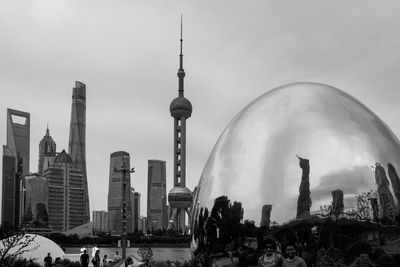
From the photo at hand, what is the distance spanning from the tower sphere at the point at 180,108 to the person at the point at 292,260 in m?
142

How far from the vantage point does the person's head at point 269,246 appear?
6.40m

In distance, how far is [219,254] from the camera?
7.04m

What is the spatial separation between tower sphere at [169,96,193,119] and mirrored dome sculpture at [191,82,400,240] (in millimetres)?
141402

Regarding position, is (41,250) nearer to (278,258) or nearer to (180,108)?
(278,258)

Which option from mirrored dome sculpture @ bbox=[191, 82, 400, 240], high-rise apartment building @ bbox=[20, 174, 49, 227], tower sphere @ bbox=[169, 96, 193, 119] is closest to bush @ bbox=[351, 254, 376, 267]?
mirrored dome sculpture @ bbox=[191, 82, 400, 240]

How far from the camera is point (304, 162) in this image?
6.62 meters

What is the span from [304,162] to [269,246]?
974 millimetres

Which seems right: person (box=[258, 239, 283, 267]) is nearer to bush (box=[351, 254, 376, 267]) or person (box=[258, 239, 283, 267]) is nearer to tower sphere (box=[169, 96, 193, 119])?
bush (box=[351, 254, 376, 267])

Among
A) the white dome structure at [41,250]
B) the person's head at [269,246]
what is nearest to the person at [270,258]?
the person's head at [269,246]

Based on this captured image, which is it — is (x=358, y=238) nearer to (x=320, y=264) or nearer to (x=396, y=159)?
(x=320, y=264)

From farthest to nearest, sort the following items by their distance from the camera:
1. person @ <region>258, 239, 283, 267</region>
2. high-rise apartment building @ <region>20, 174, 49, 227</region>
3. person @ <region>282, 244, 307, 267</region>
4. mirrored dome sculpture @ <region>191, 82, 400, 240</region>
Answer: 1. high-rise apartment building @ <region>20, 174, 49, 227</region>
2. mirrored dome sculpture @ <region>191, 82, 400, 240</region>
3. person @ <region>258, 239, 283, 267</region>
4. person @ <region>282, 244, 307, 267</region>

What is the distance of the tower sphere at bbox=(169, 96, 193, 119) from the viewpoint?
488ft

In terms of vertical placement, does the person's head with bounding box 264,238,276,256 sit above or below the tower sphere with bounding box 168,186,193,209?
below

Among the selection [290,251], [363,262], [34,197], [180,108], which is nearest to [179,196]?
[180,108]
